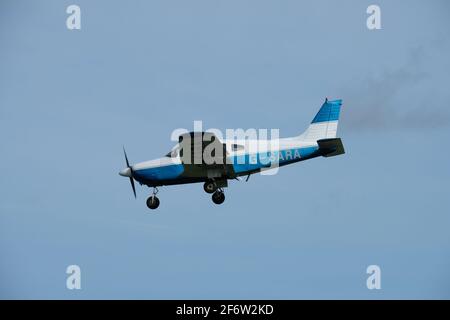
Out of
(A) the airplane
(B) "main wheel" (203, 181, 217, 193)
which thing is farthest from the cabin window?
(B) "main wheel" (203, 181, 217, 193)

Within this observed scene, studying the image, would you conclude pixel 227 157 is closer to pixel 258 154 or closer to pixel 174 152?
pixel 258 154

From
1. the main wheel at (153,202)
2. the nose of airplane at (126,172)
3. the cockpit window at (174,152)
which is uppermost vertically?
the cockpit window at (174,152)

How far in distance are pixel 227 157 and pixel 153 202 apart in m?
4.36

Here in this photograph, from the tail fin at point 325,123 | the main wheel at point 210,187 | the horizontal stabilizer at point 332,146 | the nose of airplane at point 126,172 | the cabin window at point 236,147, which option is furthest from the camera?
the nose of airplane at point 126,172

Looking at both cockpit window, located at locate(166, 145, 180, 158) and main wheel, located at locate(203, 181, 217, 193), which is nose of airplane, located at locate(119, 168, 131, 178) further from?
main wheel, located at locate(203, 181, 217, 193)

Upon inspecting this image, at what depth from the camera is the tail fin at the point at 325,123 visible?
136 ft

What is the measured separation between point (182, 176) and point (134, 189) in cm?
278

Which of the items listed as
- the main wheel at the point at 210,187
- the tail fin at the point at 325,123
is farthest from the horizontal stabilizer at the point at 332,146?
the main wheel at the point at 210,187

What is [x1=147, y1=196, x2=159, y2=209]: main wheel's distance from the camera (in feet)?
138

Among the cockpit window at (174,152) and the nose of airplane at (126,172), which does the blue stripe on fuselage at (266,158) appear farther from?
the nose of airplane at (126,172)
